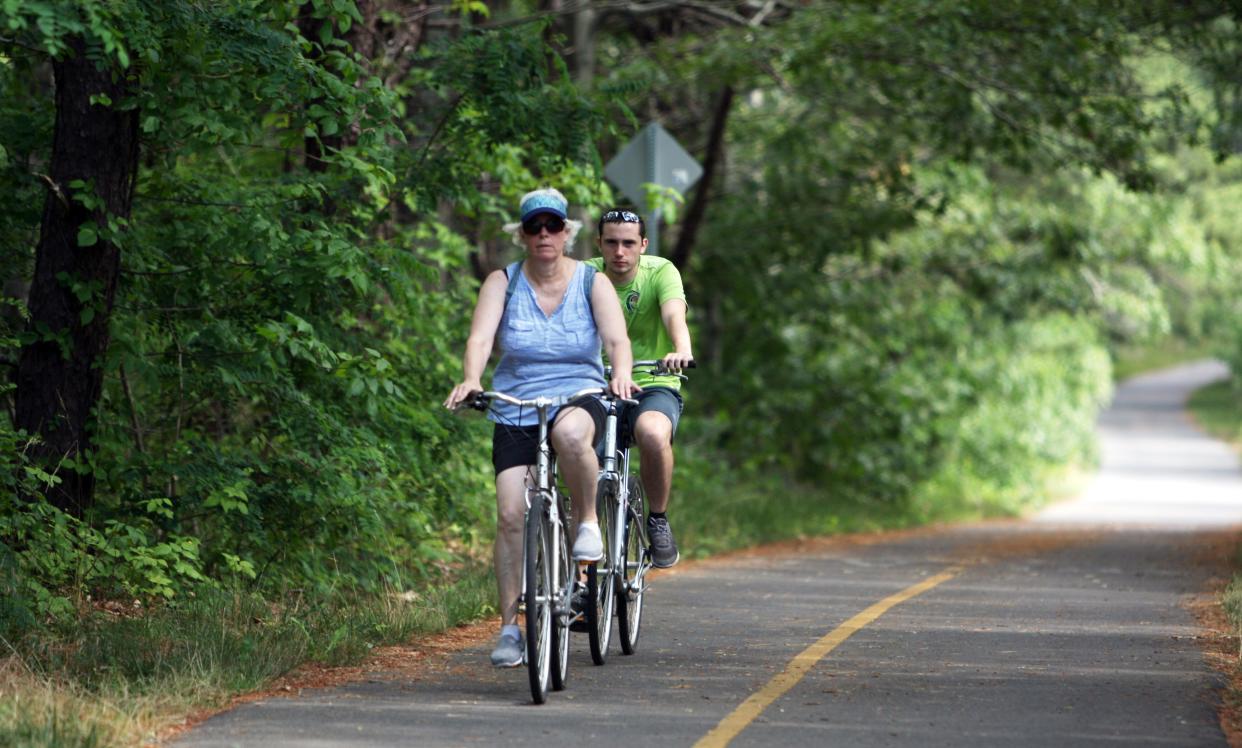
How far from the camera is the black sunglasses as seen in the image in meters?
7.53

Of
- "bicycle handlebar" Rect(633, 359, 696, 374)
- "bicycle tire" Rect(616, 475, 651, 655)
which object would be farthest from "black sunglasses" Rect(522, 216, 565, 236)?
"bicycle tire" Rect(616, 475, 651, 655)

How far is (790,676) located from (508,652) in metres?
1.46

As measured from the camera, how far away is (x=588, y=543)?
7570 millimetres

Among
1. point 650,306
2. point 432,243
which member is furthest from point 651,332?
point 432,243

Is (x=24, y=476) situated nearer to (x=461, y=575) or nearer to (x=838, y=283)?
(x=461, y=575)

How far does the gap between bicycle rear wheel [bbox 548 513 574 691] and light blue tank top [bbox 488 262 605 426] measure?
0.56 metres

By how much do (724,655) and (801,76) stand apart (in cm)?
1086

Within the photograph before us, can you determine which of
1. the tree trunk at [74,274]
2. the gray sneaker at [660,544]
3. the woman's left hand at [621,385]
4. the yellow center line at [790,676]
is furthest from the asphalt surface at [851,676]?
the tree trunk at [74,274]

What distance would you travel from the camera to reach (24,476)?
9.48 m

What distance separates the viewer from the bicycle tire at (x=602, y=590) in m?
7.89

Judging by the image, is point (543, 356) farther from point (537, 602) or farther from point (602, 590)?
point (602, 590)

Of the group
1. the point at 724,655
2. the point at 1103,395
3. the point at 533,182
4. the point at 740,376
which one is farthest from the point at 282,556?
the point at 1103,395

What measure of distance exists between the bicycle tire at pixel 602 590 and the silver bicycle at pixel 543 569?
0.29 metres

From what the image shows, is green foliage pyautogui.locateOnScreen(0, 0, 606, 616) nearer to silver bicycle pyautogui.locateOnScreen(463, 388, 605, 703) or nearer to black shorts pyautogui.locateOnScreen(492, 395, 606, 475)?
black shorts pyautogui.locateOnScreen(492, 395, 606, 475)
